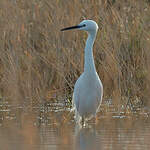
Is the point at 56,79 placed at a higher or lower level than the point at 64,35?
lower

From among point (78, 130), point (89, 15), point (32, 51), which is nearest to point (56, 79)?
point (32, 51)

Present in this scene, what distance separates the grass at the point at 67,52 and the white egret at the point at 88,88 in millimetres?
391

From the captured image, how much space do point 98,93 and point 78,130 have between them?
0.66 meters

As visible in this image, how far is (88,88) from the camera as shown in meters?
6.15

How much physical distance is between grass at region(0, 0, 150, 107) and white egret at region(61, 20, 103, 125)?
1.28 feet

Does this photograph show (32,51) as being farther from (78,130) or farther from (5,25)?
(78,130)

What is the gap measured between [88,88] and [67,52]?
1.22 metres

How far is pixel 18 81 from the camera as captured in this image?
704 cm

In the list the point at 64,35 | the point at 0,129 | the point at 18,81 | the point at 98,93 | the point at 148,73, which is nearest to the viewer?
the point at 0,129

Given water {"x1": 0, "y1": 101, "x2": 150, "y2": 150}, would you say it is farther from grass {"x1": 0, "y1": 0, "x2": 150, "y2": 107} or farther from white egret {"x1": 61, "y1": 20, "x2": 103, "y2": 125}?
grass {"x1": 0, "y1": 0, "x2": 150, "y2": 107}

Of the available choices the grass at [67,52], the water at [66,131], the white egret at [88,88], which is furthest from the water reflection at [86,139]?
the grass at [67,52]

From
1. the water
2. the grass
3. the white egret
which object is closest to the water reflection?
the water

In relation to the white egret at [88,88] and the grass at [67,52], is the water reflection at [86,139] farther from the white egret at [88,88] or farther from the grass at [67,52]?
the grass at [67,52]

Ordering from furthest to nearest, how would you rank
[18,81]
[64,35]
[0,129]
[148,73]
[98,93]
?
[64,35], [18,81], [148,73], [98,93], [0,129]
